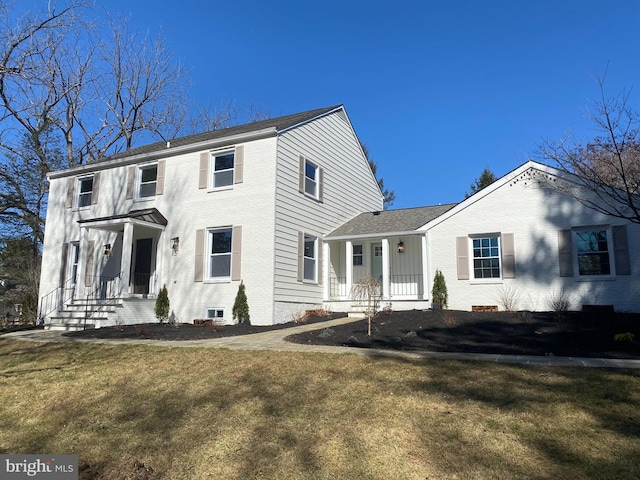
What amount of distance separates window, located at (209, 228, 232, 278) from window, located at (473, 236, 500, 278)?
7.65 m

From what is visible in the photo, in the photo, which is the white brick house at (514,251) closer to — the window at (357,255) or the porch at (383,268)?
the porch at (383,268)

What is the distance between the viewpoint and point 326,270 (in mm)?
16234

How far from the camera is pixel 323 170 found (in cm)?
1697

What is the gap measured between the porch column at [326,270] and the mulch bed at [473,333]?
3022mm

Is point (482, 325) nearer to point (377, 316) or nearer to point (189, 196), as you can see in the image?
point (377, 316)

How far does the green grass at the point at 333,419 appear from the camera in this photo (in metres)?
4.00

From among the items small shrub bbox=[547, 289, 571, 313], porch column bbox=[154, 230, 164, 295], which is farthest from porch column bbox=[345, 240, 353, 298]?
small shrub bbox=[547, 289, 571, 313]

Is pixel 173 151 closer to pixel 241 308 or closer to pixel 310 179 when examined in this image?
pixel 310 179

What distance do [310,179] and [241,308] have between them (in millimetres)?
5368

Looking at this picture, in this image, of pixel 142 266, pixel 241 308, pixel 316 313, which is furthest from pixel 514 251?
pixel 142 266

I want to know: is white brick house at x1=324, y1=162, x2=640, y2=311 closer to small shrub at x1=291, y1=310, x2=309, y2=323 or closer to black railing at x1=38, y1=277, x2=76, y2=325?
small shrub at x1=291, y1=310, x2=309, y2=323

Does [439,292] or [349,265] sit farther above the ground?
[349,265]

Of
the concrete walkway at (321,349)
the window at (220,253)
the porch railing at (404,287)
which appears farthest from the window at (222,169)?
the concrete walkway at (321,349)

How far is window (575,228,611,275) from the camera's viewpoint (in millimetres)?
12398
